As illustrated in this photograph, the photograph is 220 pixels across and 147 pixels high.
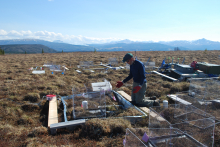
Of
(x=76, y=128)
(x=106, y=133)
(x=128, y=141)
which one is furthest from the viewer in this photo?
(x=76, y=128)

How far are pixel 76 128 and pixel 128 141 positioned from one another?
2.20m

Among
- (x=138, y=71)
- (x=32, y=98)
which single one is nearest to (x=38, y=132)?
(x=32, y=98)

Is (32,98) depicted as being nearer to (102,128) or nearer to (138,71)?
(102,128)

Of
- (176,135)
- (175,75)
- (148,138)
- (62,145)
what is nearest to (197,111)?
(176,135)

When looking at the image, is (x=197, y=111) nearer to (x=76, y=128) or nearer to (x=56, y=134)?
(x=76, y=128)

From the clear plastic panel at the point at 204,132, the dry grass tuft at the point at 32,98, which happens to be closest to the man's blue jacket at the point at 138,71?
the clear plastic panel at the point at 204,132

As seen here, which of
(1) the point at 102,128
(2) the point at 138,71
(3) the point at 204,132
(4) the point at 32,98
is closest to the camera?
(3) the point at 204,132

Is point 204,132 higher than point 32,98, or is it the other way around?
point 204,132

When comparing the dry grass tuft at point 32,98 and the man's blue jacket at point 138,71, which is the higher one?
the man's blue jacket at point 138,71

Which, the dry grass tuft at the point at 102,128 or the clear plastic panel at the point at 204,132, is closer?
the clear plastic panel at the point at 204,132

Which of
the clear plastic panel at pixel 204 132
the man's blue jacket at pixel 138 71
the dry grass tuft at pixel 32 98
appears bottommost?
the dry grass tuft at pixel 32 98

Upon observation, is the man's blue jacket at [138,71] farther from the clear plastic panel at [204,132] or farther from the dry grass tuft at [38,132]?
the dry grass tuft at [38,132]

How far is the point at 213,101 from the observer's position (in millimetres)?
5910

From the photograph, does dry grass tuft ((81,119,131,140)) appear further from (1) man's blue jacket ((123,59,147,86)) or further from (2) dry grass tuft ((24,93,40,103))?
(2) dry grass tuft ((24,93,40,103))
